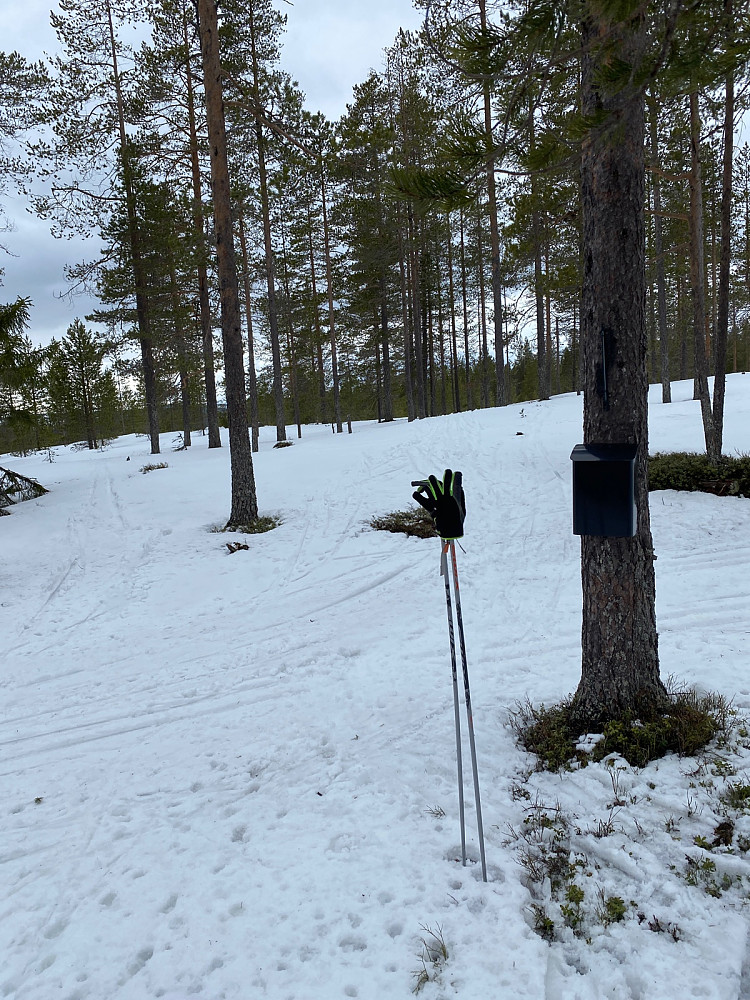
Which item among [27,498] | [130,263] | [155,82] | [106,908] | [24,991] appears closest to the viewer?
[24,991]

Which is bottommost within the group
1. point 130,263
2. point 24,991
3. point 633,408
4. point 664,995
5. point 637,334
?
point 24,991

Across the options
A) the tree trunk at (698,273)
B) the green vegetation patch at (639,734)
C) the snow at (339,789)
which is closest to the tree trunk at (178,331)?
the snow at (339,789)

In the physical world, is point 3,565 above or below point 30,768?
above

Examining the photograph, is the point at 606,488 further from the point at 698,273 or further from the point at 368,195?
the point at 368,195

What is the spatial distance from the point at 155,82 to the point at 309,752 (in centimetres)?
1506

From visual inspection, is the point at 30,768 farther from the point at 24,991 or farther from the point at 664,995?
the point at 664,995

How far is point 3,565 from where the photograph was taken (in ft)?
28.5

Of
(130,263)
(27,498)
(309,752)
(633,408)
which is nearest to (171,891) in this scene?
(309,752)

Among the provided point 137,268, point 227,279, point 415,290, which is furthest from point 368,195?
point 227,279

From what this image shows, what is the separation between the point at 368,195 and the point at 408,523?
1663 centimetres

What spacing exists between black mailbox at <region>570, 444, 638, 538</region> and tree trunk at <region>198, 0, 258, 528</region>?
22.9 ft

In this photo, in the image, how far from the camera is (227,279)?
29.8 ft

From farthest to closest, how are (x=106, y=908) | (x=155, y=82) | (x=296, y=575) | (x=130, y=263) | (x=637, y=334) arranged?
(x=130, y=263) → (x=155, y=82) → (x=296, y=575) → (x=637, y=334) → (x=106, y=908)

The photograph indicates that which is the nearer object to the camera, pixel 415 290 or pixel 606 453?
pixel 606 453
